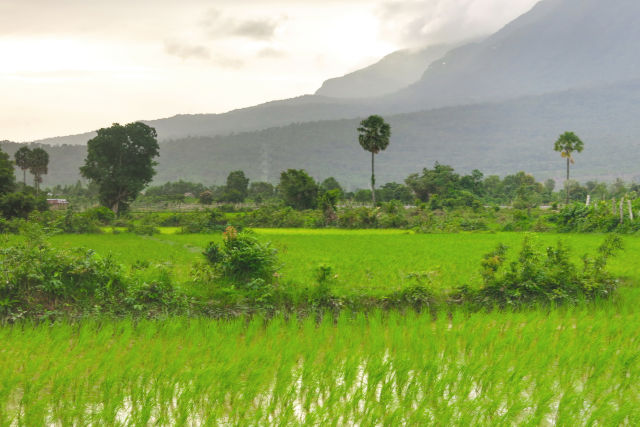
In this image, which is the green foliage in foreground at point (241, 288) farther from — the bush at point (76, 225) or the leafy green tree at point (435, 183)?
the leafy green tree at point (435, 183)

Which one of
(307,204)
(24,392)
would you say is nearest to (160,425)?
(24,392)

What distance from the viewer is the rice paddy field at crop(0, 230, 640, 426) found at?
5.18 meters

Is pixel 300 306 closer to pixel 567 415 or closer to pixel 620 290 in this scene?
pixel 567 415

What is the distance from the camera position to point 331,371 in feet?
20.6

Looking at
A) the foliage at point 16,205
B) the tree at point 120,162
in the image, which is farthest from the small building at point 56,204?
the foliage at point 16,205

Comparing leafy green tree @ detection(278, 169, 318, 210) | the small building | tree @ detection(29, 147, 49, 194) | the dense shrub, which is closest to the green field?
the dense shrub

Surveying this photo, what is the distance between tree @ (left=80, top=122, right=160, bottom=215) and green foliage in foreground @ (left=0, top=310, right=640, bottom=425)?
4331cm

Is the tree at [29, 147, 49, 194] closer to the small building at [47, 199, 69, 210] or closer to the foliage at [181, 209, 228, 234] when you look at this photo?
the small building at [47, 199, 69, 210]

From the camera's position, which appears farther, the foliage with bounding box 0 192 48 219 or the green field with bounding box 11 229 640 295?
the foliage with bounding box 0 192 48 219

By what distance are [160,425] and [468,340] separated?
4779 mm

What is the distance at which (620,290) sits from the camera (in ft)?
35.0

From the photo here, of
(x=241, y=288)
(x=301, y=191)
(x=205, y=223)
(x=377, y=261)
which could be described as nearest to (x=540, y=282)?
(x=377, y=261)

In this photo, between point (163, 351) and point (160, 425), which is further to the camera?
point (163, 351)

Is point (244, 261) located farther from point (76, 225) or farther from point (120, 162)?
point (120, 162)
